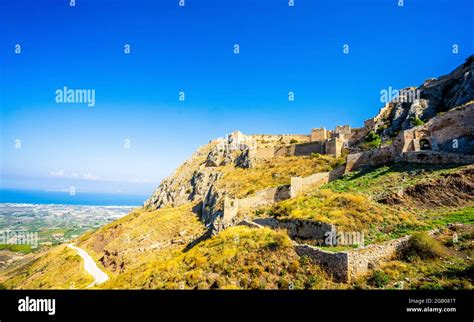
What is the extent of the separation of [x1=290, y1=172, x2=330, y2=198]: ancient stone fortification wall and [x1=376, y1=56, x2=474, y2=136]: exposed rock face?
58.5 ft

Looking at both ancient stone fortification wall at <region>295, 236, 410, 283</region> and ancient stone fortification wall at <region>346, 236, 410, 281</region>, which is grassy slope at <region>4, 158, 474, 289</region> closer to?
ancient stone fortification wall at <region>295, 236, 410, 283</region>

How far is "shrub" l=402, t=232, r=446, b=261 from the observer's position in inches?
506

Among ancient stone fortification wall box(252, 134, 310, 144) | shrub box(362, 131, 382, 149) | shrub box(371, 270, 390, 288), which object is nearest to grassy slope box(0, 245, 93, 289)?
shrub box(371, 270, 390, 288)

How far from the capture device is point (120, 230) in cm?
5147

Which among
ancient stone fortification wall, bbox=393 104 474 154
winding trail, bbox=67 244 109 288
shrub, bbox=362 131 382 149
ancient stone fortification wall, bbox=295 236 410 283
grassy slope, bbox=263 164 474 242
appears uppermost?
shrub, bbox=362 131 382 149

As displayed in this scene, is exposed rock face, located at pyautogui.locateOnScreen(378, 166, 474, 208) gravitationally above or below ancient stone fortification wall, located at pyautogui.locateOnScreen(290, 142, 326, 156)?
below

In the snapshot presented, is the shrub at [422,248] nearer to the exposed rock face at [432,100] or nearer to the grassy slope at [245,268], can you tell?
the grassy slope at [245,268]

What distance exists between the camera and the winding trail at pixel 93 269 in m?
35.4

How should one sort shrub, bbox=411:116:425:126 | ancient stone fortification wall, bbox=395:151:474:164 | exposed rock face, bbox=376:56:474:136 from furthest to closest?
exposed rock face, bbox=376:56:474:136
shrub, bbox=411:116:425:126
ancient stone fortification wall, bbox=395:151:474:164

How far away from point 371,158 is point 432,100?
866 inches

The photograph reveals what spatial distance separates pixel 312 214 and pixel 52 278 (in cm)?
3819

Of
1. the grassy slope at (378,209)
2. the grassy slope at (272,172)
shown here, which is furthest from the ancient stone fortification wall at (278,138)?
the grassy slope at (378,209)

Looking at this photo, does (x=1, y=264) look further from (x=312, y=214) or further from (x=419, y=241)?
(x=419, y=241)
